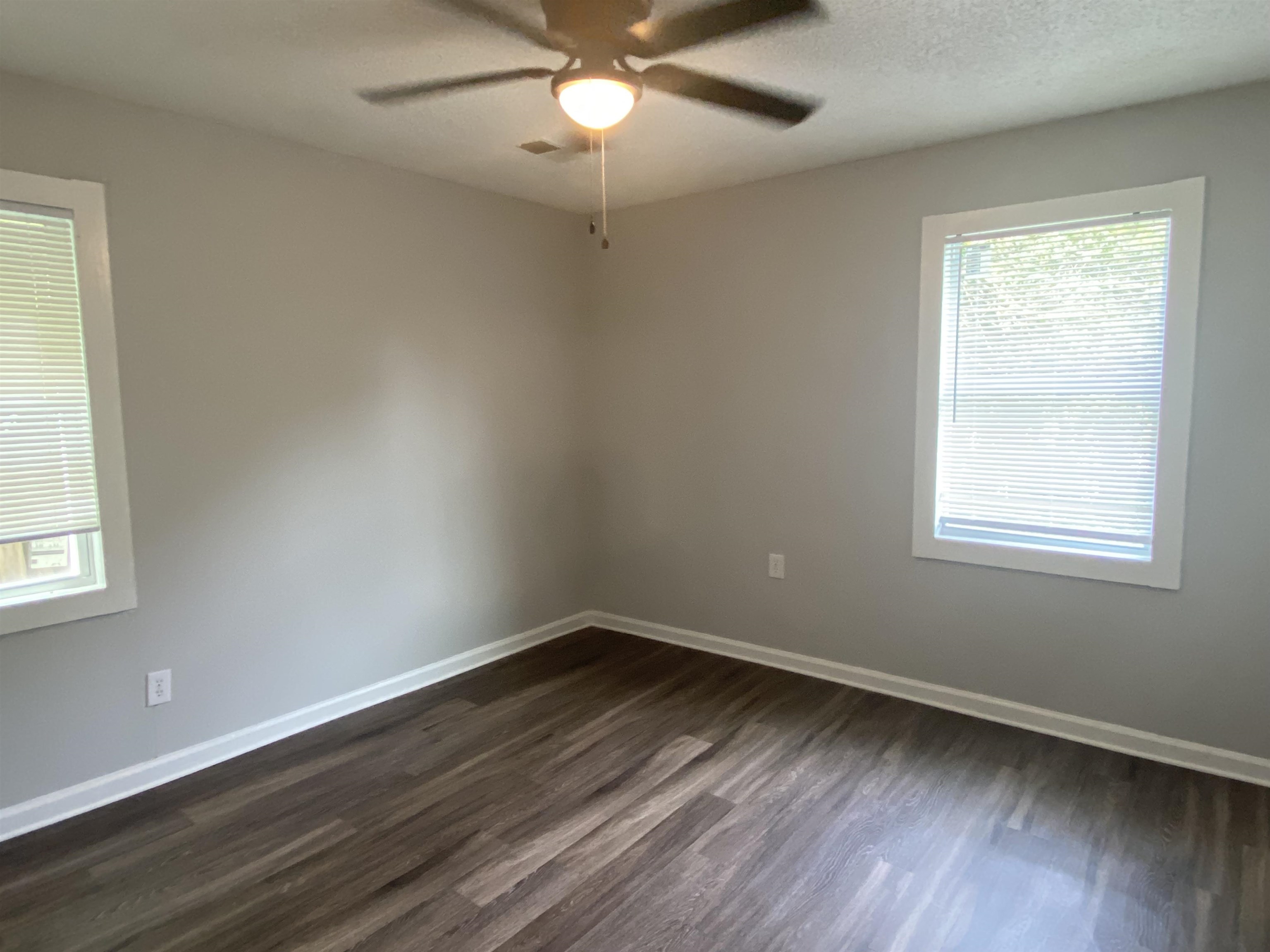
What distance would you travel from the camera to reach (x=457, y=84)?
200 cm

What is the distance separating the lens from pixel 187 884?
7.11 ft

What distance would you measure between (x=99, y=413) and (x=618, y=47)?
6.70ft

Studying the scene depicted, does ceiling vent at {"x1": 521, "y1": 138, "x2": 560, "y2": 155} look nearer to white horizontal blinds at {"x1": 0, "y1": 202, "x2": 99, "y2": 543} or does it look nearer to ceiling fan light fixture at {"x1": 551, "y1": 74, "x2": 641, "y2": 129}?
ceiling fan light fixture at {"x1": 551, "y1": 74, "x2": 641, "y2": 129}

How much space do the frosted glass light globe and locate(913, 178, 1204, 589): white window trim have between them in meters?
1.73

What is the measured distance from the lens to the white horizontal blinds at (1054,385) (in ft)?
8.96

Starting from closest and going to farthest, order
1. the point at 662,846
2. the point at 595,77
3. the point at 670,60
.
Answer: the point at 595,77 < the point at 670,60 < the point at 662,846

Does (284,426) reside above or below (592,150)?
below

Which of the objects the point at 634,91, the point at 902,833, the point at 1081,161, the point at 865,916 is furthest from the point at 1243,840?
the point at 634,91

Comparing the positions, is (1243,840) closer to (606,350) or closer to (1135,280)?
(1135,280)

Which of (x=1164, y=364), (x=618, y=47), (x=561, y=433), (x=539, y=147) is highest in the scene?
(x=539, y=147)

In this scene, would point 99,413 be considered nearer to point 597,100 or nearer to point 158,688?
point 158,688

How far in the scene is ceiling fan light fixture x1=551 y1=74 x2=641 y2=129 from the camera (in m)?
1.84

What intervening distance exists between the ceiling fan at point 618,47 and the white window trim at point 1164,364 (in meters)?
1.26

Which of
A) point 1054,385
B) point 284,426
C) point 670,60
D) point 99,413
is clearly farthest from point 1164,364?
point 99,413
